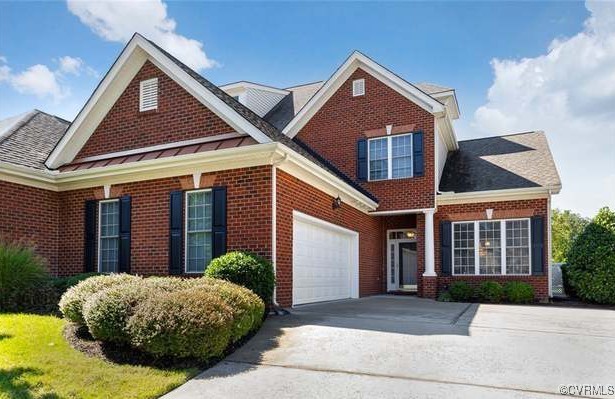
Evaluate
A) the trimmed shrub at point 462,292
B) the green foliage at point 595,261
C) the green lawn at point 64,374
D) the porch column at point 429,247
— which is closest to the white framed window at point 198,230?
the green lawn at point 64,374

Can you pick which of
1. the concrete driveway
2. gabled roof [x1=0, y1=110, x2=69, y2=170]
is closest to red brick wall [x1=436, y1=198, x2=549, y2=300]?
the concrete driveway

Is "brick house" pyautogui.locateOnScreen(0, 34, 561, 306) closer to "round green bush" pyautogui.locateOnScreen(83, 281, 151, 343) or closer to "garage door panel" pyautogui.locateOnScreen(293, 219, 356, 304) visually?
"garage door panel" pyautogui.locateOnScreen(293, 219, 356, 304)

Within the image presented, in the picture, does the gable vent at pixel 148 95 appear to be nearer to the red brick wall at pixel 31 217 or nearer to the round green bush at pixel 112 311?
the red brick wall at pixel 31 217

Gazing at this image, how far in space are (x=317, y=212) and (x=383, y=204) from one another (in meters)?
4.62

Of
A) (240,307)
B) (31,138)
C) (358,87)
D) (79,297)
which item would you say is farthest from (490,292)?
(31,138)

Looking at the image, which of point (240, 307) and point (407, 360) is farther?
point (240, 307)

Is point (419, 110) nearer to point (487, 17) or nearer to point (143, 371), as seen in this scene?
point (487, 17)

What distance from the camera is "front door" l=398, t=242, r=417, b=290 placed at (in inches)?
730

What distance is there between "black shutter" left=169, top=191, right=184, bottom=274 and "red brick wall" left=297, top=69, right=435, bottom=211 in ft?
23.8

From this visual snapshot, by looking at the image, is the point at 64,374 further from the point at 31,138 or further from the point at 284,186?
the point at 31,138

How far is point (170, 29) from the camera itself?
12.9m

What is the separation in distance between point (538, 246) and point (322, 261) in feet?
23.7

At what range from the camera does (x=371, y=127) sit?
16328mm

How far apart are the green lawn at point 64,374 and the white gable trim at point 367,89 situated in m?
12.1
